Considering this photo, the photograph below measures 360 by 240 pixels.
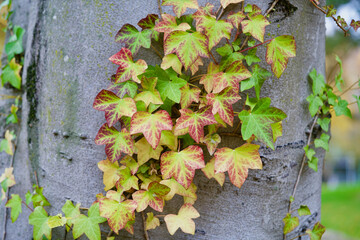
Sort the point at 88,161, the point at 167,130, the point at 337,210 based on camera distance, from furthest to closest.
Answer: the point at 337,210 → the point at 88,161 → the point at 167,130

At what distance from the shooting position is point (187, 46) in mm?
728

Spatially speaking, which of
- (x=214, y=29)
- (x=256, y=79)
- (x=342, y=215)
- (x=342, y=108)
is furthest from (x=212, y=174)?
(x=342, y=215)

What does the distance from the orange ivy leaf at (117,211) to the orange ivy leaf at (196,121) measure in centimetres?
26

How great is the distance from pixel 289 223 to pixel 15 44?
1.27 m

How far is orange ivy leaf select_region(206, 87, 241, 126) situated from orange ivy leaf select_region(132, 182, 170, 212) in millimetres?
256

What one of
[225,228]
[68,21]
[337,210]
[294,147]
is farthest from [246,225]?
[337,210]

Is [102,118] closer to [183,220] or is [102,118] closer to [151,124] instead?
[151,124]

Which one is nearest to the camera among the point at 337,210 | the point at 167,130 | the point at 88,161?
the point at 167,130

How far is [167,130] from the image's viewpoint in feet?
2.48

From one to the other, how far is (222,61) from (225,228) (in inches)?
20.4

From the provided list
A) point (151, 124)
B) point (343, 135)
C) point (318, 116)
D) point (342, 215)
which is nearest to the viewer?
point (151, 124)

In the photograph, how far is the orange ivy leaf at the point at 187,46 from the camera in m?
0.73

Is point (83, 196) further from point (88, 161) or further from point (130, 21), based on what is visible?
point (130, 21)

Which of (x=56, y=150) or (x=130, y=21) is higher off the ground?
(x=130, y=21)
